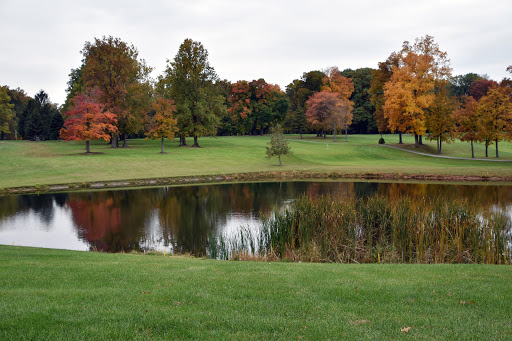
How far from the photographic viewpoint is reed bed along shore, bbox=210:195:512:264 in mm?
12852

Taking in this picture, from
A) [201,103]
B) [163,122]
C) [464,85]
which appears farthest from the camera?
[464,85]

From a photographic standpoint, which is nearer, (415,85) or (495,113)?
(495,113)

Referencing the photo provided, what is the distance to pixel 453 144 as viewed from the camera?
60.8m

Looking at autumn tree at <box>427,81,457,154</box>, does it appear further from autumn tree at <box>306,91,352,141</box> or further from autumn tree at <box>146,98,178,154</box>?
autumn tree at <box>146,98,178,154</box>

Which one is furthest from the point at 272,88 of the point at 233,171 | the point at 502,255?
the point at 502,255

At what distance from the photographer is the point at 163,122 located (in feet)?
176

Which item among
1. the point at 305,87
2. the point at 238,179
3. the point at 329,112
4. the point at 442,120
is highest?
the point at 305,87

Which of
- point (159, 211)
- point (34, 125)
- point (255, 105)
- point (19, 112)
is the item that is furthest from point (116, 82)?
point (19, 112)

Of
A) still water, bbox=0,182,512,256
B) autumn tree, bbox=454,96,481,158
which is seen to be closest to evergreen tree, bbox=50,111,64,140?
still water, bbox=0,182,512,256

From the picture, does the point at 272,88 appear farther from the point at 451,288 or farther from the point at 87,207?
the point at 451,288

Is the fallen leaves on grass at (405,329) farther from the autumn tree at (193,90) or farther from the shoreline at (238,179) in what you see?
the autumn tree at (193,90)

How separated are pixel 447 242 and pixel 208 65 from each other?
2116 inches

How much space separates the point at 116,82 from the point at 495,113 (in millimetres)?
48385

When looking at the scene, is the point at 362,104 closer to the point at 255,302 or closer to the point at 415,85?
the point at 415,85
